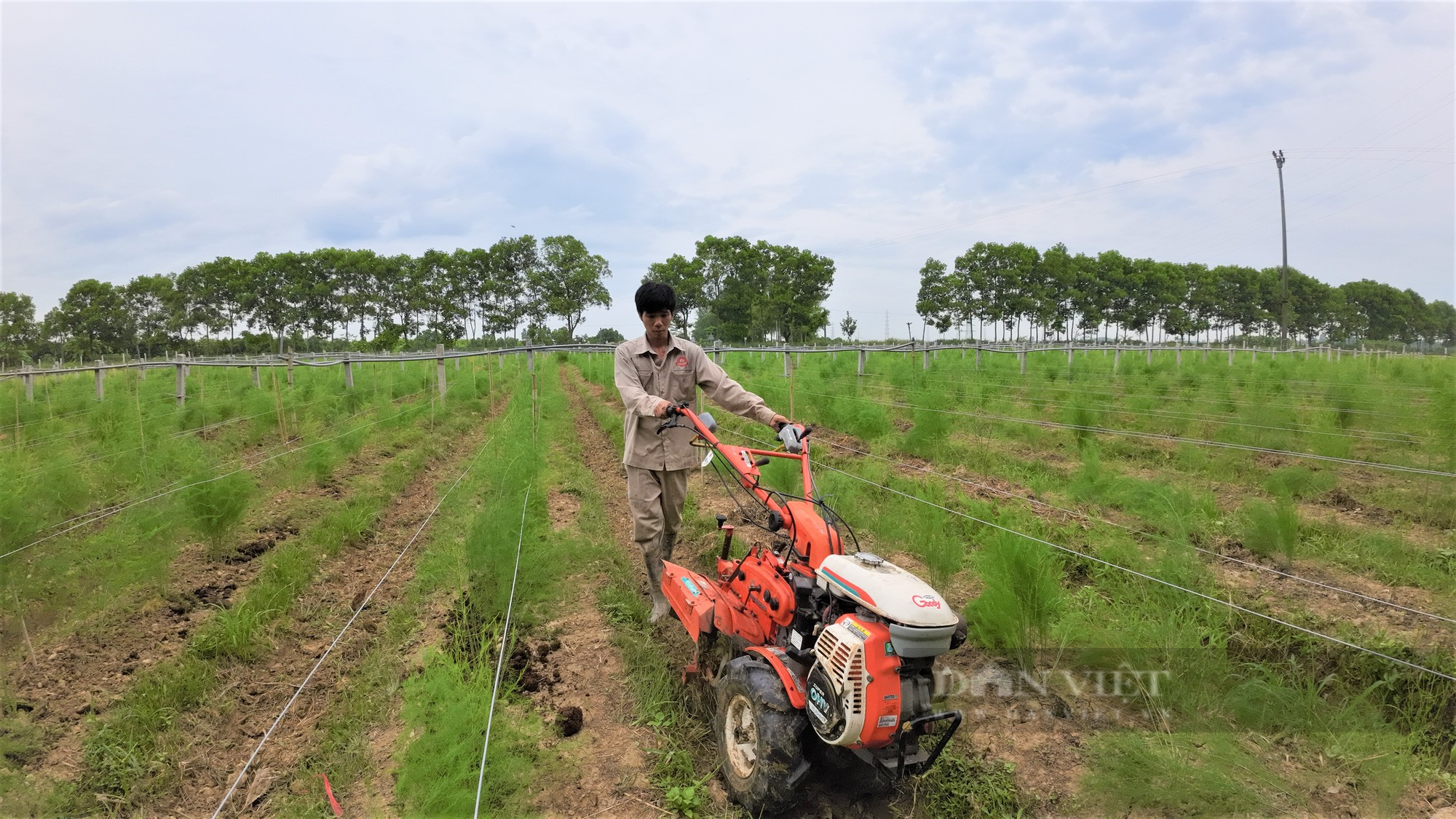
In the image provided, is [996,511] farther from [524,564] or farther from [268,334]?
[268,334]

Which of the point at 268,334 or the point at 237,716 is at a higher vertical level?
the point at 268,334

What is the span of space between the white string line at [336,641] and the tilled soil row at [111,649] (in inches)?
28.0

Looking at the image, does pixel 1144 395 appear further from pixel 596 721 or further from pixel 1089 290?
pixel 1089 290

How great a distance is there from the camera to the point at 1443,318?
7569 centimetres

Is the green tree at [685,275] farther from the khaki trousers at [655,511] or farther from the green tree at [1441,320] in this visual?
the green tree at [1441,320]

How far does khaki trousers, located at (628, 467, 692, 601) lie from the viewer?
3.78 metres

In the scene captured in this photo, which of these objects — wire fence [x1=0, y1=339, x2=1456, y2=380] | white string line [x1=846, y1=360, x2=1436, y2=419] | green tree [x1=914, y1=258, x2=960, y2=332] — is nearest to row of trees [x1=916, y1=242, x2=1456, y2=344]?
green tree [x1=914, y1=258, x2=960, y2=332]

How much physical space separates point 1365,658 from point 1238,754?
143cm

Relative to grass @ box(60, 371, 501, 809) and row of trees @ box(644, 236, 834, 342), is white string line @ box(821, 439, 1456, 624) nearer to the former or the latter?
grass @ box(60, 371, 501, 809)

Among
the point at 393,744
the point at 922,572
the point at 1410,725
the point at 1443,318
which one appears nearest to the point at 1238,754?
the point at 1410,725

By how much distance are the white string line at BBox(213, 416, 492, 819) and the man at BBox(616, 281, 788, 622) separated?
1691 mm

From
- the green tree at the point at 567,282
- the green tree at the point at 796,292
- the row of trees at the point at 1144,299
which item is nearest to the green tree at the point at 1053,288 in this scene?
the row of trees at the point at 1144,299

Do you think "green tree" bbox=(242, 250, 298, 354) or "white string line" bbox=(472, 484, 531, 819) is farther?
"green tree" bbox=(242, 250, 298, 354)

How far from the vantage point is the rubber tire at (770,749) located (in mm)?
2191
